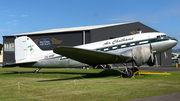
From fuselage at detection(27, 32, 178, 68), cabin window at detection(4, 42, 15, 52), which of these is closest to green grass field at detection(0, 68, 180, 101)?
fuselage at detection(27, 32, 178, 68)

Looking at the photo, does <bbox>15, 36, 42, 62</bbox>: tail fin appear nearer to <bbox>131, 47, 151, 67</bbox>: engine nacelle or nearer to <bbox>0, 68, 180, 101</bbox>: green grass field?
<bbox>0, 68, 180, 101</bbox>: green grass field

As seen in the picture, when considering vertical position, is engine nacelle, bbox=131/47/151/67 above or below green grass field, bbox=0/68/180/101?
above

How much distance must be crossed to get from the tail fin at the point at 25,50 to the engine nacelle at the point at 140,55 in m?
11.3

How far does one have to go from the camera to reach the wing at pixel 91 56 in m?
14.5

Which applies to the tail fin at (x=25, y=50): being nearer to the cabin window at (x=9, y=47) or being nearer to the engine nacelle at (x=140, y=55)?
the engine nacelle at (x=140, y=55)

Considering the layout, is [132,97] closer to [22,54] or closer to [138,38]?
[138,38]

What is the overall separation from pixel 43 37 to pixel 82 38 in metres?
10.9

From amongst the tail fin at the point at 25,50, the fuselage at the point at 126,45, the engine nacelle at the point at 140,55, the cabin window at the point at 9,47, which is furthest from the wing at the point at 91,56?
the cabin window at the point at 9,47

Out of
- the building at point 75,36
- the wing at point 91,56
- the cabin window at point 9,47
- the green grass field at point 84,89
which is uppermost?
the building at point 75,36

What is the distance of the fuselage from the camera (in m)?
17.6

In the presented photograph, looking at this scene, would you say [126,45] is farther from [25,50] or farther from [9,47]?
[9,47]

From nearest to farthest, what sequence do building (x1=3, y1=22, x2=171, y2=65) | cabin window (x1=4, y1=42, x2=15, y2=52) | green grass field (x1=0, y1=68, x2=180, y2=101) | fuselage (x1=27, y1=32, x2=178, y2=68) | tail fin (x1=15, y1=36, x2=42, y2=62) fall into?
1. green grass field (x1=0, y1=68, x2=180, y2=101)
2. fuselage (x1=27, y1=32, x2=178, y2=68)
3. tail fin (x1=15, y1=36, x2=42, y2=62)
4. building (x1=3, y1=22, x2=171, y2=65)
5. cabin window (x1=4, y1=42, x2=15, y2=52)

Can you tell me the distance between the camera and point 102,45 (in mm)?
19141

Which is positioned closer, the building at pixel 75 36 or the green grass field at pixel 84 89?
the green grass field at pixel 84 89
